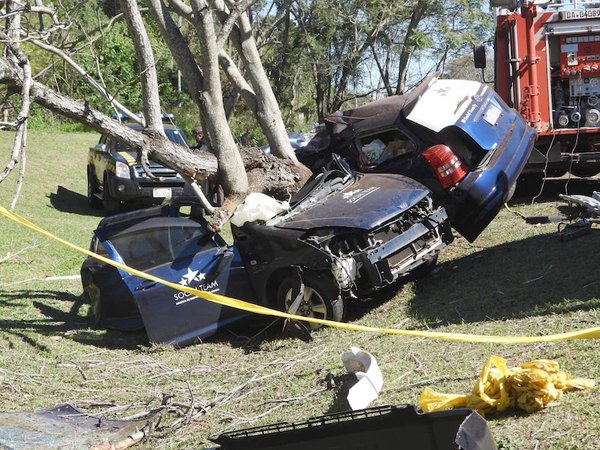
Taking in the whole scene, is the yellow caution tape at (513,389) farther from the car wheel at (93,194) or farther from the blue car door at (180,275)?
the car wheel at (93,194)

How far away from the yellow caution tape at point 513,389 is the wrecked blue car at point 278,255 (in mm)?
2815

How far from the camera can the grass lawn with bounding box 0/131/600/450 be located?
5922 mm

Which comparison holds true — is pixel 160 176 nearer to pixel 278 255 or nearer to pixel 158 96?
pixel 158 96

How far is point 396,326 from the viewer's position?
8016mm

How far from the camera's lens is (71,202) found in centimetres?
1848

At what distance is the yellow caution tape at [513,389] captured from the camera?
196 inches

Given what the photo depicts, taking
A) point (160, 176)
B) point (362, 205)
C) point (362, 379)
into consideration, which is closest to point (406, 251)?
point (362, 205)

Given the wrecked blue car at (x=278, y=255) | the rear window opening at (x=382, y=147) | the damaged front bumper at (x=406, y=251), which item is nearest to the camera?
the damaged front bumper at (x=406, y=251)

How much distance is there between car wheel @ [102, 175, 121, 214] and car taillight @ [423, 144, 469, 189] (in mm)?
8942

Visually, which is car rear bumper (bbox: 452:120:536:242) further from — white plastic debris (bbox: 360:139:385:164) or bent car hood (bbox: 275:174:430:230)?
white plastic debris (bbox: 360:139:385:164)

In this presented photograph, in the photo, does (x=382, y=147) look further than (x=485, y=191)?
Yes

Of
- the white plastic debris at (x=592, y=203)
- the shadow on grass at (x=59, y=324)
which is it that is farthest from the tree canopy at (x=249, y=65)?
the white plastic debris at (x=592, y=203)

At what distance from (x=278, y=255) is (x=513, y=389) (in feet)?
12.2

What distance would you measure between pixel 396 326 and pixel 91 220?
990cm
